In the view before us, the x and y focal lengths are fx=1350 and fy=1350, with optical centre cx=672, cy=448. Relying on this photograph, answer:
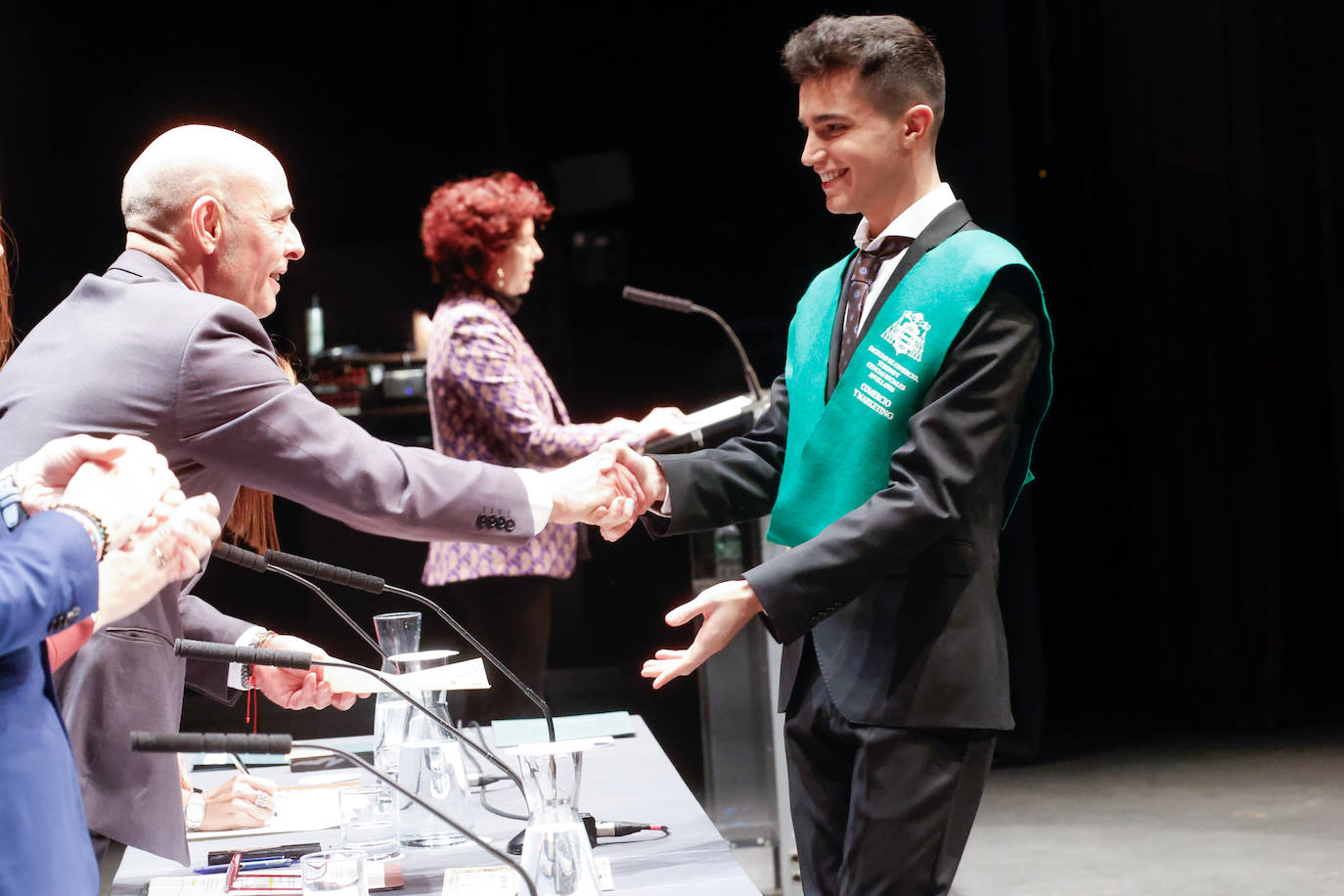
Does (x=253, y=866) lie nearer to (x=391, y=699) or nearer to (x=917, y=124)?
(x=391, y=699)

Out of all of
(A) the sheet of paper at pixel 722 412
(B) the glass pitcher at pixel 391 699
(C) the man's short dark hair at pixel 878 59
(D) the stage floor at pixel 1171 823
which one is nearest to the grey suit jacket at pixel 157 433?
(B) the glass pitcher at pixel 391 699

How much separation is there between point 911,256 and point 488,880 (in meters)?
0.83

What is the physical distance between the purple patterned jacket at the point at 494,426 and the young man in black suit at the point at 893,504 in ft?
4.40

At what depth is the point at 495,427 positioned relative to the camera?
118 inches

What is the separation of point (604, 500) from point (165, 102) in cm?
331

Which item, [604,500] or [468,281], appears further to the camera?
[468,281]

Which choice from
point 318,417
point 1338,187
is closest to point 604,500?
point 318,417

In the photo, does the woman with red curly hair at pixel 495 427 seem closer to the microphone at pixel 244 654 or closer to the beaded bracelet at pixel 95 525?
the microphone at pixel 244 654

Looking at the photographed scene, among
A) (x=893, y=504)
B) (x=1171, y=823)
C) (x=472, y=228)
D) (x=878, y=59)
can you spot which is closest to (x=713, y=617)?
(x=893, y=504)

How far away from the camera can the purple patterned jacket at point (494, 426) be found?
2.96 metres

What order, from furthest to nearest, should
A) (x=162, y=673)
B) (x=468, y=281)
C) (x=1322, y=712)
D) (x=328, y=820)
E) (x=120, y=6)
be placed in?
1. (x=1322, y=712)
2. (x=120, y=6)
3. (x=468, y=281)
4. (x=328, y=820)
5. (x=162, y=673)

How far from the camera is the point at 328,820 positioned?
1731 millimetres

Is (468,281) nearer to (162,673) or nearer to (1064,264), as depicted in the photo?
(162,673)

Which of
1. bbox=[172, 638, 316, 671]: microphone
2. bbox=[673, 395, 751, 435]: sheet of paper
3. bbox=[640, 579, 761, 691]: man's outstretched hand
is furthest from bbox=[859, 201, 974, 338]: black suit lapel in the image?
bbox=[673, 395, 751, 435]: sheet of paper
